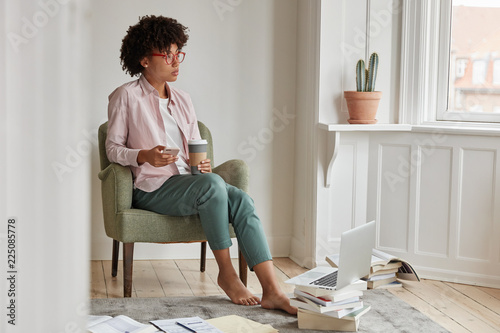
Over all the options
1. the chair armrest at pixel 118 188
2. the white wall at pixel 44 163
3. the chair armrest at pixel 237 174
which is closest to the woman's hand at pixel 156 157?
the chair armrest at pixel 118 188

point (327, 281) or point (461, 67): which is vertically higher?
point (461, 67)

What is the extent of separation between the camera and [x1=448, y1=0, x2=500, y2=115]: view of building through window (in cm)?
298

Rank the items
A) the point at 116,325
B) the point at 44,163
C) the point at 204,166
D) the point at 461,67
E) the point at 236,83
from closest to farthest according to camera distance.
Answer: the point at 44,163
the point at 116,325
the point at 204,166
the point at 461,67
the point at 236,83

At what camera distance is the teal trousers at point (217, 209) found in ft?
7.92

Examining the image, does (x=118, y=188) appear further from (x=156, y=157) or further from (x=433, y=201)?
(x=433, y=201)

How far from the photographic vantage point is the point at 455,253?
2957mm

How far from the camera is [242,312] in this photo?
2305mm

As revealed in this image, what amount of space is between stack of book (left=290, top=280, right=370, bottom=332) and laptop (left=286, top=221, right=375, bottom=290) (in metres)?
0.03

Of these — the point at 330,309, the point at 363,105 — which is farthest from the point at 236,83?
the point at 330,309

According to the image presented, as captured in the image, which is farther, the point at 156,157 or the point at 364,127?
the point at 364,127

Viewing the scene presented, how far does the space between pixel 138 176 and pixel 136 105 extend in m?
0.31

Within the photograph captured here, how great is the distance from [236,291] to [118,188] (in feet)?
2.14

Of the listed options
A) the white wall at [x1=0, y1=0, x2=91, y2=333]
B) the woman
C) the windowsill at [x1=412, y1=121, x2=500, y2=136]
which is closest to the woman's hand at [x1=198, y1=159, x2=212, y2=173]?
the woman

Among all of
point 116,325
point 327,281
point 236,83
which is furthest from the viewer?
point 236,83
